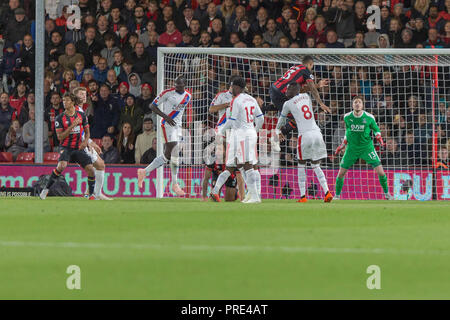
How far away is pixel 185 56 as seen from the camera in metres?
18.8

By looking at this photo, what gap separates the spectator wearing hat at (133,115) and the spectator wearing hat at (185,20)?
2392mm

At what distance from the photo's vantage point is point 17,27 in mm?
21875

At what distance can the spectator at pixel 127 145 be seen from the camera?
19188mm

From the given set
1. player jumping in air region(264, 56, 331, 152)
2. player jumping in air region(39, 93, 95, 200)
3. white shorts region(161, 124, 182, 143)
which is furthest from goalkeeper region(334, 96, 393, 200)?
player jumping in air region(39, 93, 95, 200)

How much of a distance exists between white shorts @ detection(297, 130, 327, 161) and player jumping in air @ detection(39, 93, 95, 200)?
11.8 feet

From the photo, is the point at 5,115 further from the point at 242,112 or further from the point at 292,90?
the point at 242,112

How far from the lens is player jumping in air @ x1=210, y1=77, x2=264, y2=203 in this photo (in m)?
13.8

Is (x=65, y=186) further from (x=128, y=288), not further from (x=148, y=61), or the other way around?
(x=128, y=288)

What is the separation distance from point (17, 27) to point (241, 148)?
10.2 meters

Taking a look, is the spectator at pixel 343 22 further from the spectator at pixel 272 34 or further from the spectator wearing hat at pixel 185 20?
the spectator wearing hat at pixel 185 20

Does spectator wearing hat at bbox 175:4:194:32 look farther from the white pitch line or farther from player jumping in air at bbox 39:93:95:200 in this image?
the white pitch line

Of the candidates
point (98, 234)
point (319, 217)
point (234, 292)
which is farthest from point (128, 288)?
point (319, 217)

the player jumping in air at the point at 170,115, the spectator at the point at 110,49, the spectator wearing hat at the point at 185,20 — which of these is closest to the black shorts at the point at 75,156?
the player jumping in air at the point at 170,115

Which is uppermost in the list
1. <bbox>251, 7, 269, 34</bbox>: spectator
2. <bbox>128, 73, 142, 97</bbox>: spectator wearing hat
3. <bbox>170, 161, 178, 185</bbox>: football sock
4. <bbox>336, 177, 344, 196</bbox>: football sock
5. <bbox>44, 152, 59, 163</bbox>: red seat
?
<bbox>251, 7, 269, 34</bbox>: spectator
